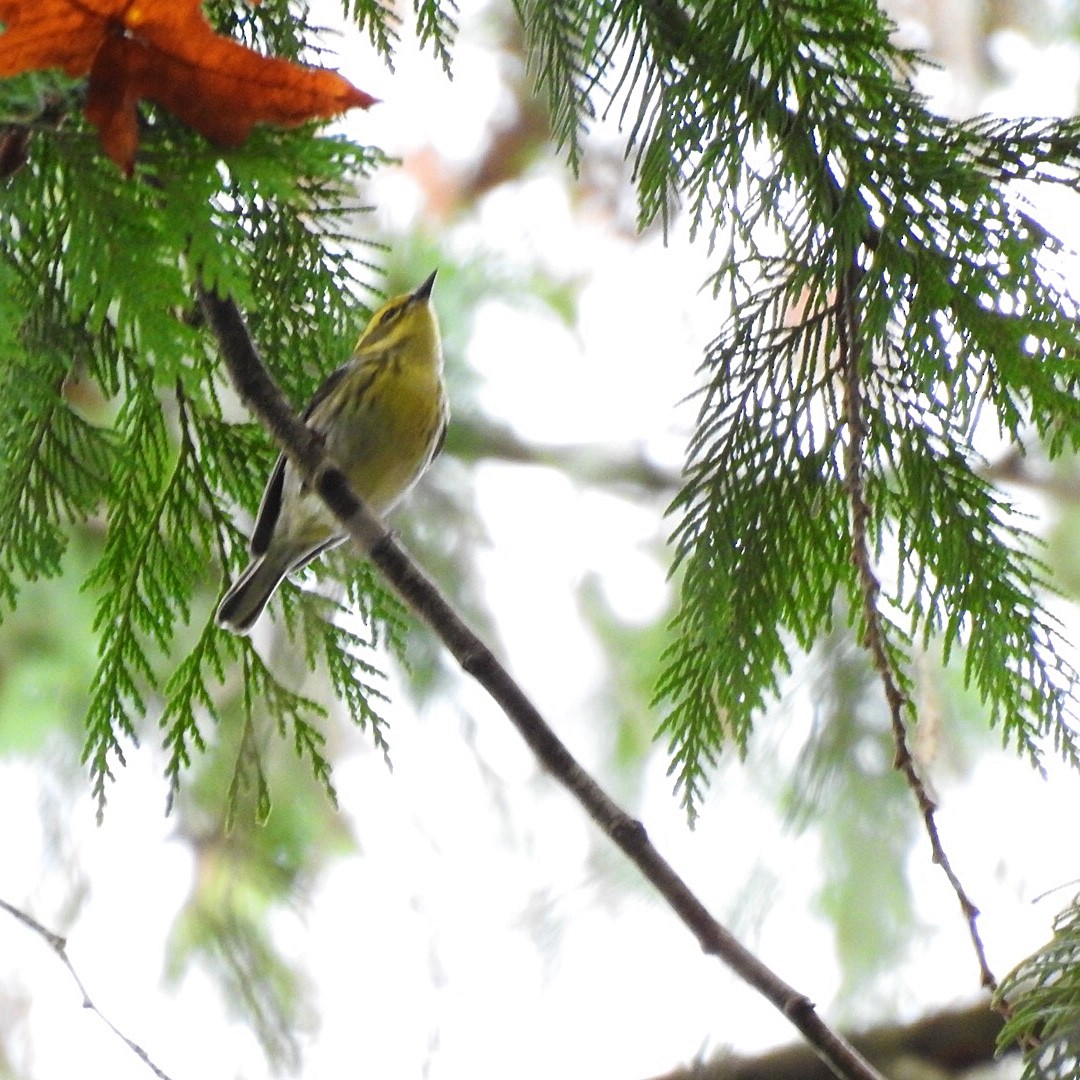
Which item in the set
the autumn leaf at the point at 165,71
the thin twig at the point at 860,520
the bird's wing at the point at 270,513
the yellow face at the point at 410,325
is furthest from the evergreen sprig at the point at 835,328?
the yellow face at the point at 410,325

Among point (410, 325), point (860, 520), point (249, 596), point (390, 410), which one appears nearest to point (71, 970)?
point (249, 596)

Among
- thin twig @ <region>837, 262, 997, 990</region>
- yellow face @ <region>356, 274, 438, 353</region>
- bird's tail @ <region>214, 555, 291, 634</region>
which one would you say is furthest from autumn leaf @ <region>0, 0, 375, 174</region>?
yellow face @ <region>356, 274, 438, 353</region>

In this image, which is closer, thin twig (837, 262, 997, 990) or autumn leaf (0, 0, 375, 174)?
autumn leaf (0, 0, 375, 174)

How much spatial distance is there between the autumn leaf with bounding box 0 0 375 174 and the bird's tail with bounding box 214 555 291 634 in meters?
0.75

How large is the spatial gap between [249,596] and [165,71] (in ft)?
5.18

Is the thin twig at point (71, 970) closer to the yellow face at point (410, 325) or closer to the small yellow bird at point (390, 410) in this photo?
the small yellow bird at point (390, 410)

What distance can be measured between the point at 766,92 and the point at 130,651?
104cm

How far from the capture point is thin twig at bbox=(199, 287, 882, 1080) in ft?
4.66

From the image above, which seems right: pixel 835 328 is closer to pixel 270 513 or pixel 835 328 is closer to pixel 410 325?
pixel 270 513

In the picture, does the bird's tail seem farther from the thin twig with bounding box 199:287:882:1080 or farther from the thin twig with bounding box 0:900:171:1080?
the thin twig with bounding box 0:900:171:1080

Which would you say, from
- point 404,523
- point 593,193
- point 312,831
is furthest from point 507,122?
point 312,831

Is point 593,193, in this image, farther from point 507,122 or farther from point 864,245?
point 864,245

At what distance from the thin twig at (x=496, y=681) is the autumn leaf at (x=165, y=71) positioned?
17 centimetres

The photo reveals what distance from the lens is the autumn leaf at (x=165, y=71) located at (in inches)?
46.4
